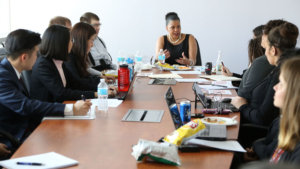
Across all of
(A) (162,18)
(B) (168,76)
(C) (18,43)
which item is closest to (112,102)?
(C) (18,43)

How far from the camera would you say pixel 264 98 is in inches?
96.3

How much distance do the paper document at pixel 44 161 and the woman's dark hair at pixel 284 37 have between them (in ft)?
5.10

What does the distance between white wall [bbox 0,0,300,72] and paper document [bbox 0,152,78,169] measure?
180 inches

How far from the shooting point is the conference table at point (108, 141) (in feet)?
5.09

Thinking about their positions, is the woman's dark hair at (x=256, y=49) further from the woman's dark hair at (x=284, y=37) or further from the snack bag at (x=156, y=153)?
the snack bag at (x=156, y=153)

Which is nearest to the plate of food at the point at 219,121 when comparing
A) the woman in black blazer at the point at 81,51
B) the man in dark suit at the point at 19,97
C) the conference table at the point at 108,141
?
the conference table at the point at 108,141

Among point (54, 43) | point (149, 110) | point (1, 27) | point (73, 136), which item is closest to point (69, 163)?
point (73, 136)

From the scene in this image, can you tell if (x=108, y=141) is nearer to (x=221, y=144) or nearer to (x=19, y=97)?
(x=221, y=144)

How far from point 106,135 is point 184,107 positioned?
19.2 inches

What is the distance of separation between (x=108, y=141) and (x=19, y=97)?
80 centimetres

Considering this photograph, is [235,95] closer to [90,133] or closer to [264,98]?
[264,98]

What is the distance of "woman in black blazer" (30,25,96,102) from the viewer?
2715 mm

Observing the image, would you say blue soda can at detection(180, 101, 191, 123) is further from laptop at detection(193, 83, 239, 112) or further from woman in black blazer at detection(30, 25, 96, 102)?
woman in black blazer at detection(30, 25, 96, 102)

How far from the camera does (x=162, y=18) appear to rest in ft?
19.4
